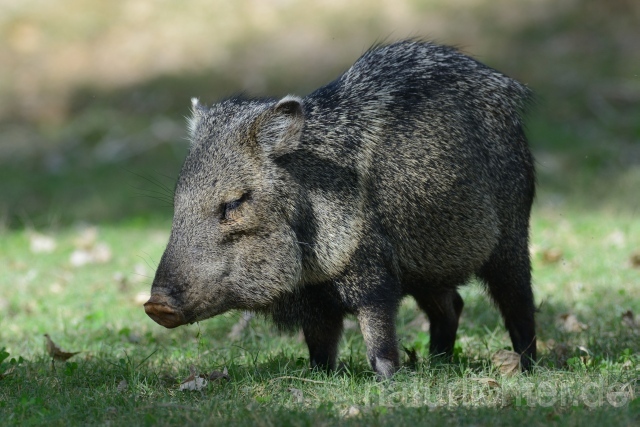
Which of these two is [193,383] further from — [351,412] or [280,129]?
[280,129]

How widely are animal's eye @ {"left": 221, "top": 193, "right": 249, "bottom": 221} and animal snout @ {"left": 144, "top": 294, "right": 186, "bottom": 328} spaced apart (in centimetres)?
50

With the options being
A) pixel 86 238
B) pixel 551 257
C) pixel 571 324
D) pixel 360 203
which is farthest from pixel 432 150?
pixel 86 238

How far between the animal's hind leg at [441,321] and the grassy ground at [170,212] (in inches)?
5.0

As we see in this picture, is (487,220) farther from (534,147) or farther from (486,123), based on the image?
(534,147)

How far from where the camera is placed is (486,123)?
5.00 meters

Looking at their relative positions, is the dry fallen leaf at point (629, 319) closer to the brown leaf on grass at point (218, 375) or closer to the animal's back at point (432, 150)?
the animal's back at point (432, 150)

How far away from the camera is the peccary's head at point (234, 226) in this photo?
419 cm

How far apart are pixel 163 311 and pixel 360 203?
1066mm

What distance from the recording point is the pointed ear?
4473 mm

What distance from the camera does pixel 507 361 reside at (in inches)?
189

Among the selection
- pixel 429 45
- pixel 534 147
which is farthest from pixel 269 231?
pixel 534 147

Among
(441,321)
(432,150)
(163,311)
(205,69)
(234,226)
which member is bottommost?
(441,321)

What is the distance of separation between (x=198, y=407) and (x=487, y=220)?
182cm

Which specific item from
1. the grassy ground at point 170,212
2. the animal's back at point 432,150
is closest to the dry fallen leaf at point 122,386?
the grassy ground at point 170,212
